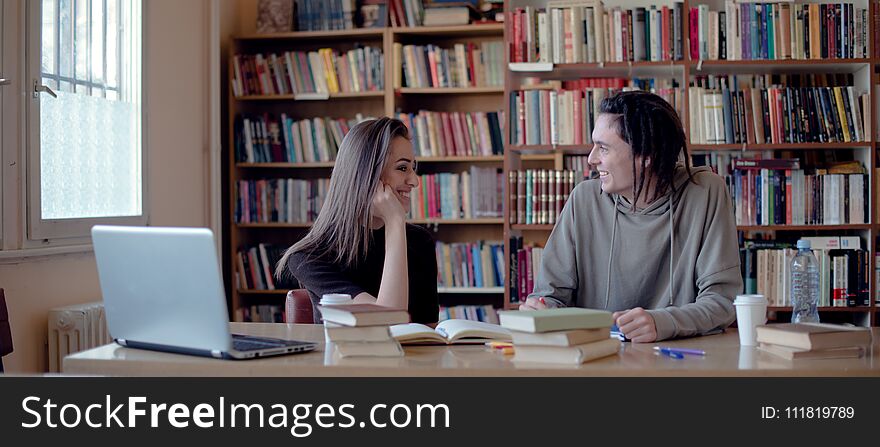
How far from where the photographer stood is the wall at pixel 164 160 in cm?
314

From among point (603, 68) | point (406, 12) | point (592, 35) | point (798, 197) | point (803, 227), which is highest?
point (406, 12)

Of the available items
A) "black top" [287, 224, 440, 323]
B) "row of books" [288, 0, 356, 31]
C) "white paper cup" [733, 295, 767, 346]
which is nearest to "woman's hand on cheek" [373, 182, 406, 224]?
"black top" [287, 224, 440, 323]

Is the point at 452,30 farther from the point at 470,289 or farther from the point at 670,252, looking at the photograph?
the point at 670,252

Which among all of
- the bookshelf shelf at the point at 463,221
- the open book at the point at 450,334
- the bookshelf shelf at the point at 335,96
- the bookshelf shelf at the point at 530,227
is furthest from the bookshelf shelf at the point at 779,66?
the open book at the point at 450,334

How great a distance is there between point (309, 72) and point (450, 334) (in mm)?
A: 3252

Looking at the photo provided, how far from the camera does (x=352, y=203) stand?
2391mm

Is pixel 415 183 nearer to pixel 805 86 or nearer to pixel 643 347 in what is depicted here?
pixel 643 347

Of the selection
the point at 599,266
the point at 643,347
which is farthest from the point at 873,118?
the point at 643,347

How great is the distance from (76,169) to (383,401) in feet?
7.85

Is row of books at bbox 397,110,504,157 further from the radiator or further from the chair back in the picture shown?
the chair back

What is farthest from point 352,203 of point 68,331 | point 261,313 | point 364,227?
point 261,313

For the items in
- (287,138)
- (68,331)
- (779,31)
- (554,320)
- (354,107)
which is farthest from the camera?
(354,107)

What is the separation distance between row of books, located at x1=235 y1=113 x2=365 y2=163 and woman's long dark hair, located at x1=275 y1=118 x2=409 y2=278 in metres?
2.38

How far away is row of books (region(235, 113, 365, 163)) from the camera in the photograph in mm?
4797
